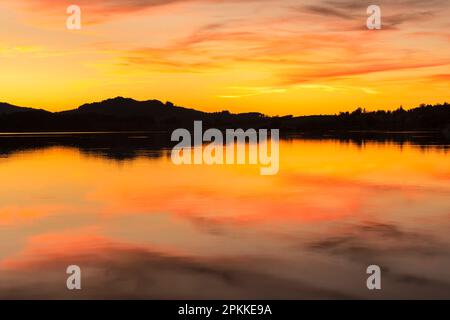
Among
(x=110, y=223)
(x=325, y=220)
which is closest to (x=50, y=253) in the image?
(x=110, y=223)

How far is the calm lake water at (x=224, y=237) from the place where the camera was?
531 inches

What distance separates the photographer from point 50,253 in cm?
1681

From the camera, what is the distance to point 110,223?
21547 millimetres

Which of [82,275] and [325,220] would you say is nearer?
[82,275]

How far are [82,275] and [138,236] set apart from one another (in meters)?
4.78

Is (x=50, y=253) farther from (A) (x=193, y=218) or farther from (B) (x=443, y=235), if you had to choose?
(B) (x=443, y=235)

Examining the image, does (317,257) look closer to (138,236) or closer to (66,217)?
(138,236)

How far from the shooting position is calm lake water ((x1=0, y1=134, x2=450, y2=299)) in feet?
44.3

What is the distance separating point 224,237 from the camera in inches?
742
